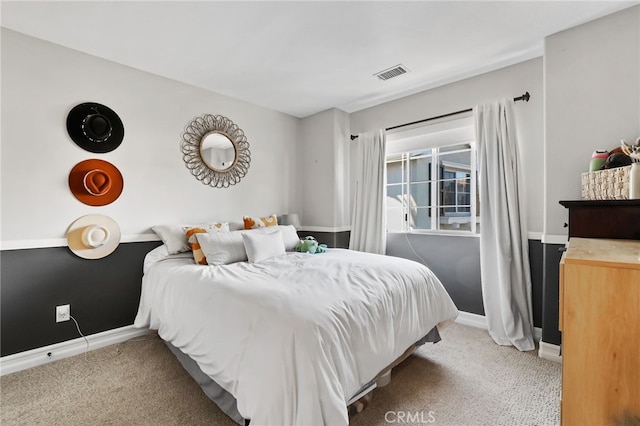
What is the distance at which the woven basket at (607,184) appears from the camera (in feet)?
4.93

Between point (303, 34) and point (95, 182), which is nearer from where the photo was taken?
point (303, 34)

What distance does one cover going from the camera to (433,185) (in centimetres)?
329

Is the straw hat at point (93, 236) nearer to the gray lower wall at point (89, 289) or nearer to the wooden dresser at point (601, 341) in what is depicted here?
the gray lower wall at point (89, 289)

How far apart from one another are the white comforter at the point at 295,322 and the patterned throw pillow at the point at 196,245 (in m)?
0.10

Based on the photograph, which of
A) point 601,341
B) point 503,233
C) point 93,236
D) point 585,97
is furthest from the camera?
point 503,233

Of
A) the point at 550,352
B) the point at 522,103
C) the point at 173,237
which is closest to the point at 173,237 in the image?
the point at 173,237

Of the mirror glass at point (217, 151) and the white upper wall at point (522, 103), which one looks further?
the mirror glass at point (217, 151)

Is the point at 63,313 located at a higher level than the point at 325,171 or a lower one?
lower

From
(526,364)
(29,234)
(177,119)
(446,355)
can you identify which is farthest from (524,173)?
(29,234)

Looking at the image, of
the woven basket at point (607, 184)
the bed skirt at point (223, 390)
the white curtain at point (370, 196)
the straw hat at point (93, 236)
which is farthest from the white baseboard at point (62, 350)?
the woven basket at point (607, 184)

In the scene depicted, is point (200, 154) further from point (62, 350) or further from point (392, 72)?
point (392, 72)

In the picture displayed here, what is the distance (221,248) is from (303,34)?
1.85m

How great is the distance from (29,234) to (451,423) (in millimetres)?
3165

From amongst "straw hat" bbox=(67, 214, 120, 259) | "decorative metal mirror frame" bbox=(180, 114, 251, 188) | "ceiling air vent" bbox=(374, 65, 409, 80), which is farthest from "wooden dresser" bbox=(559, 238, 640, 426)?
"decorative metal mirror frame" bbox=(180, 114, 251, 188)
